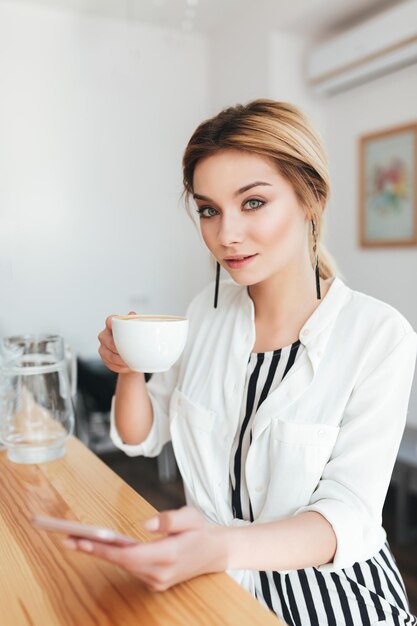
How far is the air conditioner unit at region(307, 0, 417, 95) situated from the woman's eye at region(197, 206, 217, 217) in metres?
1.54

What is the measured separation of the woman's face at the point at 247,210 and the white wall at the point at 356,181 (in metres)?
1.30

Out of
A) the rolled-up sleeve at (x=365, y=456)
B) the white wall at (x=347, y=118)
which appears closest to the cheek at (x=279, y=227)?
the rolled-up sleeve at (x=365, y=456)

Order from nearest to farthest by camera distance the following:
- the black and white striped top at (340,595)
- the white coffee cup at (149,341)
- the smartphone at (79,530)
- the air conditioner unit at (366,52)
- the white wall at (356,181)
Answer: the smartphone at (79,530) → the white coffee cup at (149,341) → the black and white striped top at (340,595) → the air conditioner unit at (366,52) → the white wall at (356,181)

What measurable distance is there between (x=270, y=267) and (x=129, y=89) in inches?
20.9

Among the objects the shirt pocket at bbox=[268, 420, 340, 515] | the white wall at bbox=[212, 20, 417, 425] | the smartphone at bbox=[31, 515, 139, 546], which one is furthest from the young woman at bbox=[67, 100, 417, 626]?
the white wall at bbox=[212, 20, 417, 425]

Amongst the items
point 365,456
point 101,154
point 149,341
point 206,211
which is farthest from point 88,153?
point 365,456

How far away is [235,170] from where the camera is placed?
2.41 ft

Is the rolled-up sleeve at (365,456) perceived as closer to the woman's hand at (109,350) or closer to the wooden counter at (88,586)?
the wooden counter at (88,586)

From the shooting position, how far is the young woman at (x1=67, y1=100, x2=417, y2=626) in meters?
0.67

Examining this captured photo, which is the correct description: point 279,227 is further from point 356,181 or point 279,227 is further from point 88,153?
point 356,181

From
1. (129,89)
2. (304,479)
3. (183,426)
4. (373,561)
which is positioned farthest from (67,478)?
(129,89)

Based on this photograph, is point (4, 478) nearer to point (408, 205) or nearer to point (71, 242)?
point (71, 242)

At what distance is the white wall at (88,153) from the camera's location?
915 mm

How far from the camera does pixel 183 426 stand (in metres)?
0.89
